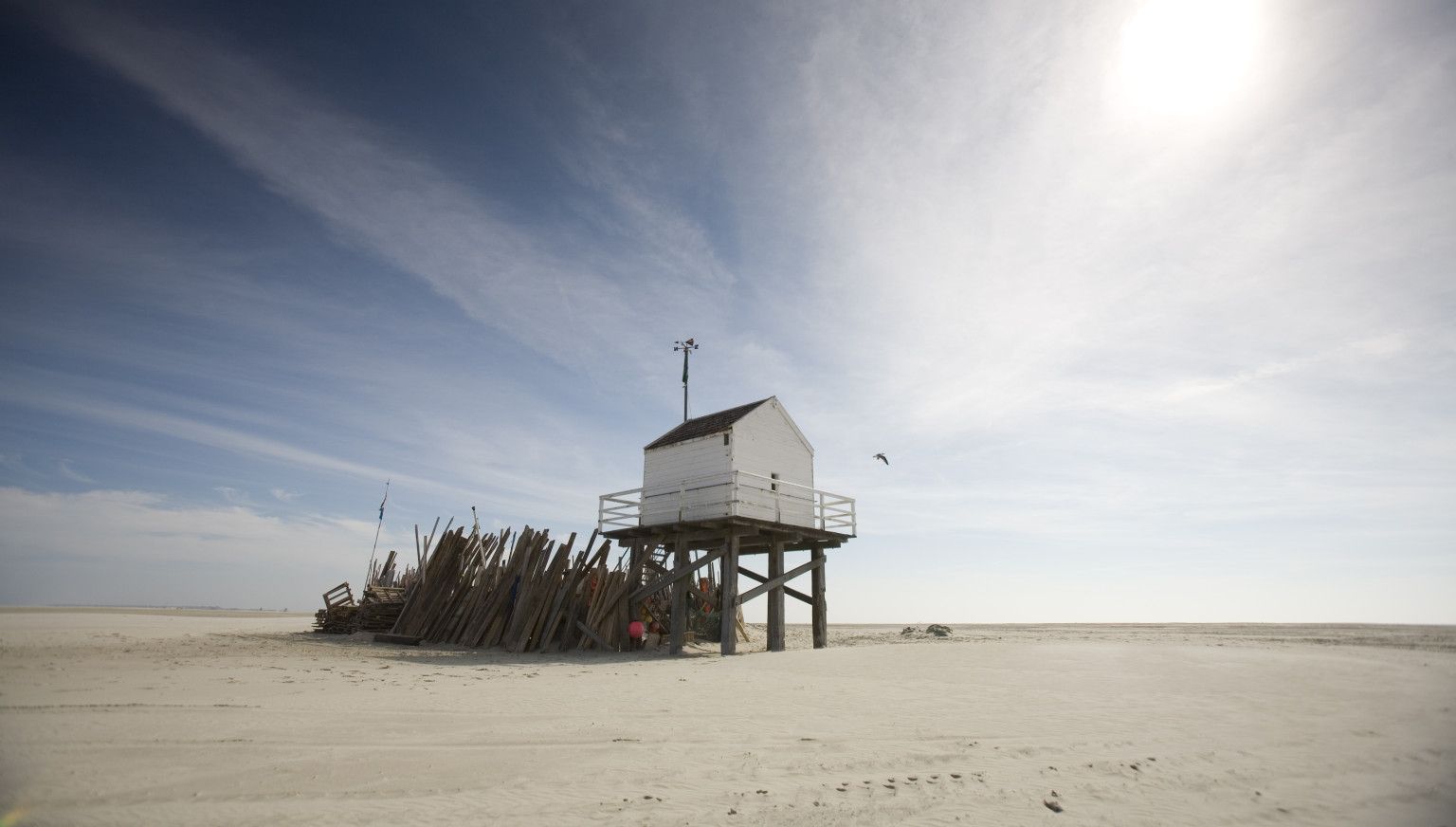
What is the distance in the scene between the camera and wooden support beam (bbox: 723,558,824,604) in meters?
19.3

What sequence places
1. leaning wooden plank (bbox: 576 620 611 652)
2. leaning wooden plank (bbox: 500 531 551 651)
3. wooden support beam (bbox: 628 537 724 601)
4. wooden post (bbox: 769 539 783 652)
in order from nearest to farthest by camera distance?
1. leaning wooden plank (bbox: 576 620 611 652)
2. wooden support beam (bbox: 628 537 724 601)
3. leaning wooden plank (bbox: 500 531 551 651)
4. wooden post (bbox: 769 539 783 652)

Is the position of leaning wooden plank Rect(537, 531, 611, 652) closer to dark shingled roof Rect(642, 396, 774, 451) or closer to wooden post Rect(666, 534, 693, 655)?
wooden post Rect(666, 534, 693, 655)

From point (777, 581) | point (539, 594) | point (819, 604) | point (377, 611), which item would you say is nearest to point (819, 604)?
point (819, 604)

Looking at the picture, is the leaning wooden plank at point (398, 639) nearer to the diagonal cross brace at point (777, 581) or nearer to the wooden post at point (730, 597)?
the wooden post at point (730, 597)

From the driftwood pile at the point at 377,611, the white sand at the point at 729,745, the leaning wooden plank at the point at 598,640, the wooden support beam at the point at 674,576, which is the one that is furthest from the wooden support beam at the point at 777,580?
the driftwood pile at the point at 377,611

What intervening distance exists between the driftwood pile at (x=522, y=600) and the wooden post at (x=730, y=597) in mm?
3109

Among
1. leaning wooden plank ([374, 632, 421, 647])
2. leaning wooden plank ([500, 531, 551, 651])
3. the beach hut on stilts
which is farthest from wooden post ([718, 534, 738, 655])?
Answer: leaning wooden plank ([374, 632, 421, 647])

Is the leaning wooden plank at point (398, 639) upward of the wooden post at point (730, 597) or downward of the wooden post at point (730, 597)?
downward

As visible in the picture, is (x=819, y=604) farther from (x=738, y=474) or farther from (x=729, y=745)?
(x=729, y=745)

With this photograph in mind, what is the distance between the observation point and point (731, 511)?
61.0 feet

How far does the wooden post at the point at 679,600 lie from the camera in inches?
728

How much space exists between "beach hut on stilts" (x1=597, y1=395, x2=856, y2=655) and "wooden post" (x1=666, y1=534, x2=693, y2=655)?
0.03 meters

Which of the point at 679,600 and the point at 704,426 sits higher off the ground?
the point at 704,426

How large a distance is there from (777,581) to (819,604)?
215 cm
